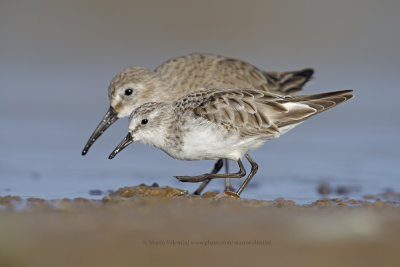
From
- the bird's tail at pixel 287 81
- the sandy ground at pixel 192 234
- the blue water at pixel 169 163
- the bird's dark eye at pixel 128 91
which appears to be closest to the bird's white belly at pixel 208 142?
the sandy ground at pixel 192 234

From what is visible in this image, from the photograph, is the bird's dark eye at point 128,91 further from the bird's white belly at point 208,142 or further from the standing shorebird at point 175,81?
the bird's white belly at point 208,142

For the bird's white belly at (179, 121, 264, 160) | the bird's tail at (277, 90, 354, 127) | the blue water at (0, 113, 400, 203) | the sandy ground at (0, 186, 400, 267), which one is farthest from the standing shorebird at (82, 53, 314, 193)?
the sandy ground at (0, 186, 400, 267)

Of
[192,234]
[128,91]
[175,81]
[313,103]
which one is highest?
[175,81]

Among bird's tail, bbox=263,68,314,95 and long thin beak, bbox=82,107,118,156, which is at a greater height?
bird's tail, bbox=263,68,314,95

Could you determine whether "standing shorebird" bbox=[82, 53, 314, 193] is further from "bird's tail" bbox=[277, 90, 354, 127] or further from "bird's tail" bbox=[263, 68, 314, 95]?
"bird's tail" bbox=[277, 90, 354, 127]

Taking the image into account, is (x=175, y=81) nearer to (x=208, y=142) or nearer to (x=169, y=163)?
(x=169, y=163)

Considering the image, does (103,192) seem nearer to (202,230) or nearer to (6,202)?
(6,202)

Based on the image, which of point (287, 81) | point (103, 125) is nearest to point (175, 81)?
point (103, 125)
